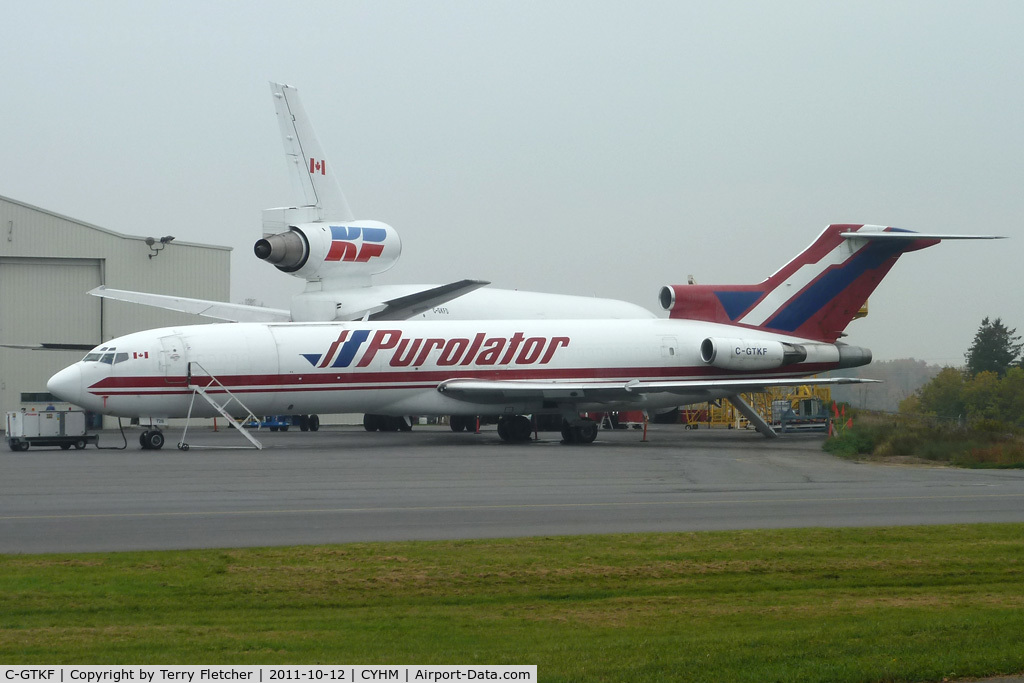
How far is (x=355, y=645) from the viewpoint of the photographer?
8227 mm

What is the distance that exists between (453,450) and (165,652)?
21112 millimetres

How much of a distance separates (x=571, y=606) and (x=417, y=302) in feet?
96.3

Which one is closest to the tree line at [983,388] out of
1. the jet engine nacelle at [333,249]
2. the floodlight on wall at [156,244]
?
the jet engine nacelle at [333,249]

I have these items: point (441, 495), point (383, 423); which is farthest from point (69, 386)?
point (441, 495)

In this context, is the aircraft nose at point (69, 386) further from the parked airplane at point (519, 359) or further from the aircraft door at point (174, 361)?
the aircraft door at point (174, 361)

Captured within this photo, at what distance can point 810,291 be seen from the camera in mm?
36844

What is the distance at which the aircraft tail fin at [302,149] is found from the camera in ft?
124

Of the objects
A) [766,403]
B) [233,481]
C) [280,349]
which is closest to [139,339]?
[280,349]

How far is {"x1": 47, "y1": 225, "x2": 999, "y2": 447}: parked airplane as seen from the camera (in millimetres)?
30109

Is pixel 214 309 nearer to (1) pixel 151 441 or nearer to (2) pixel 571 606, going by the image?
(1) pixel 151 441

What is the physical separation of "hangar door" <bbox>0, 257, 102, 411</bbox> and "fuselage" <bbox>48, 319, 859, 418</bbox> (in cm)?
2060

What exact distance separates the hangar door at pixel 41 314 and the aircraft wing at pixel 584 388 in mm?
24619

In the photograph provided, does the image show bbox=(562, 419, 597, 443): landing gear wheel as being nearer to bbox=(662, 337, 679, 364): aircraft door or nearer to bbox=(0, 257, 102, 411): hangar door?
bbox=(662, 337, 679, 364): aircraft door

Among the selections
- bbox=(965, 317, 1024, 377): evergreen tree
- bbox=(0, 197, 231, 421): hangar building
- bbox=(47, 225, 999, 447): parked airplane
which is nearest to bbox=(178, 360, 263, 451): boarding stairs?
bbox=(47, 225, 999, 447): parked airplane
